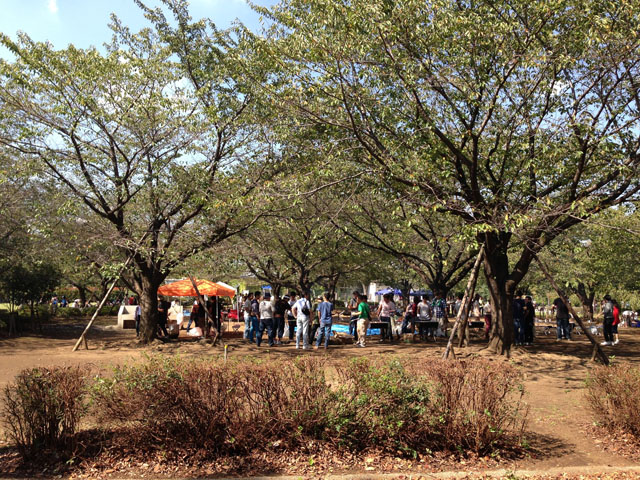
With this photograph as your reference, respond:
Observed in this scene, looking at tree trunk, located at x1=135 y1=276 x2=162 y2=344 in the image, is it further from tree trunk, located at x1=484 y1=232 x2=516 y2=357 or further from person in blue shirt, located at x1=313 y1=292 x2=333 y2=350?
tree trunk, located at x1=484 y1=232 x2=516 y2=357

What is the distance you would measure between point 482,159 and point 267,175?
554 centimetres

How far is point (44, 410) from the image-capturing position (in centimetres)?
483

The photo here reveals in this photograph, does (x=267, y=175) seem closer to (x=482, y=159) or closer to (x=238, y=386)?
(x=482, y=159)

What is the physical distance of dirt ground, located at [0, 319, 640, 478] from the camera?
532 cm

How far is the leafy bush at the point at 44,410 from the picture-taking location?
4.81m

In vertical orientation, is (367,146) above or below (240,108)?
below

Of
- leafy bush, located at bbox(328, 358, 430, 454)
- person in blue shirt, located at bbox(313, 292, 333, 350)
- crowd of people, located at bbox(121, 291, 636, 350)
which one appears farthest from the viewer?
crowd of people, located at bbox(121, 291, 636, 350)

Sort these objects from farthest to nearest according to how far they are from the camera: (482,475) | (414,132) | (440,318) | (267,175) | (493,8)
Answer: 1. (440,318)
2. (267,175)
3. (414,132)
4. (493,8)
5. (482,475)

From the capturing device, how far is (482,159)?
40.9 ft

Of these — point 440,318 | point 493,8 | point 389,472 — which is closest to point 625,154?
point 493,8

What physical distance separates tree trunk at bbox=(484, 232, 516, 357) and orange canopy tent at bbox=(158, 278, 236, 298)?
9.37 meters

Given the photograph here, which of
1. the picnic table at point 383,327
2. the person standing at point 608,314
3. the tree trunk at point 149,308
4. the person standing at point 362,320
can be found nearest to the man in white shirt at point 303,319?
the person standing at point 362,320

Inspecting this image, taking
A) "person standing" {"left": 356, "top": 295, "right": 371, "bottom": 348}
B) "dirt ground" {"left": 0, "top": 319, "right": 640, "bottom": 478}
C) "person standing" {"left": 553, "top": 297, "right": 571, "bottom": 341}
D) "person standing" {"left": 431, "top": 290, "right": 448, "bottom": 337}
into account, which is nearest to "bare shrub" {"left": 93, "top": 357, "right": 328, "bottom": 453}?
"dirt ground" {"left": 0, "top": 319, "right": 640, "bottom": 478}

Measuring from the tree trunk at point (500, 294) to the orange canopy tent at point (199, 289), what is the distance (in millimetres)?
9373
